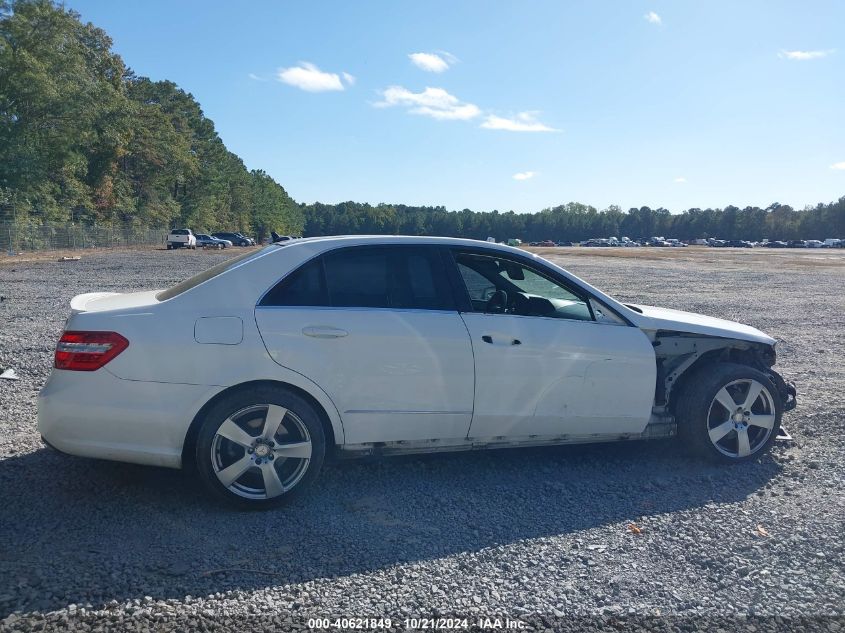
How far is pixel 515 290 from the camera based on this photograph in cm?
504

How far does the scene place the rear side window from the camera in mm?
4289

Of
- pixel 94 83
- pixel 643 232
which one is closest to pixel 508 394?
pixel 94 83

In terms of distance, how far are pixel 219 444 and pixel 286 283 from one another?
104 cm

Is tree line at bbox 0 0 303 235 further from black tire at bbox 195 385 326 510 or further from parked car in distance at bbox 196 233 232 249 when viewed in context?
black tire at bbox 195 385 326 510

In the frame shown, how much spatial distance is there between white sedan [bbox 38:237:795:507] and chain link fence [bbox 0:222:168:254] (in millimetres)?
43156

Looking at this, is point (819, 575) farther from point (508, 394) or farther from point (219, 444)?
point (219, 444)

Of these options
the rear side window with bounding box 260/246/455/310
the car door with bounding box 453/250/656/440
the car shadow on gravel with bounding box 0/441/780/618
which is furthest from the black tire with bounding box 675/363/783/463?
the rear side window with bounding box 260/246/455/310

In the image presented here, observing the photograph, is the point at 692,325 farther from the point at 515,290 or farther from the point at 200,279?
the point at 200,279

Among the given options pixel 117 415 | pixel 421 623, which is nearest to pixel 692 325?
pixel 421 623

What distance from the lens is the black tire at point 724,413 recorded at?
4949 mm

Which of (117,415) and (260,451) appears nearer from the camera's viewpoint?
(117,415)

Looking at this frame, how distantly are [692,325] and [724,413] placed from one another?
2.23ft

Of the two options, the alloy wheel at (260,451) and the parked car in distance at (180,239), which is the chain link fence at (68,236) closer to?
the parked car in distance at (180,239)

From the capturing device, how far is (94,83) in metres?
50.8
